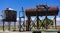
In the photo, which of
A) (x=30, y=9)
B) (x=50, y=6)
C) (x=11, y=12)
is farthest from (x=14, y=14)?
(x=50, y=6)

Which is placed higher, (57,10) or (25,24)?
(57,10)

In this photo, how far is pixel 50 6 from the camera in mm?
38594

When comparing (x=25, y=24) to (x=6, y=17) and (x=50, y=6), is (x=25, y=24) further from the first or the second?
(x=50, y=6)

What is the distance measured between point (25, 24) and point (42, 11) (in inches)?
246

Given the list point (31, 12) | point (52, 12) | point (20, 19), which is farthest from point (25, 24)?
point (52, 12)

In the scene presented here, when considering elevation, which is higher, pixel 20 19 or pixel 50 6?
pixel 50 6

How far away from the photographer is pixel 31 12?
38656 millimetres

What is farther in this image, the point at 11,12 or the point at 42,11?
the point at 11,12

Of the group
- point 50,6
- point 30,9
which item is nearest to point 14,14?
point 30,9

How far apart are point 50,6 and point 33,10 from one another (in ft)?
10.9

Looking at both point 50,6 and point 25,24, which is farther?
point 25,24

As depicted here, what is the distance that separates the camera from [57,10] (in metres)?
37.6

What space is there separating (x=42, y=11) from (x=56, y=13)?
2.64 meters

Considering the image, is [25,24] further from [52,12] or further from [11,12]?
[52,12]
